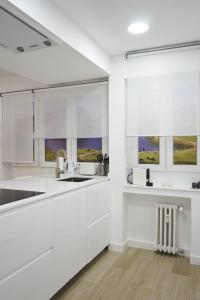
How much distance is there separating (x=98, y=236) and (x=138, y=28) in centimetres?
229

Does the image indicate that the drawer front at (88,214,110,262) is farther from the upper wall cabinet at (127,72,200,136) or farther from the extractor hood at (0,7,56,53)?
the extractor hood at (0,7,56,53)

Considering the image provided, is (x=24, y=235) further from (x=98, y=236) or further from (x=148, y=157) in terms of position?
(x=148, y=157)

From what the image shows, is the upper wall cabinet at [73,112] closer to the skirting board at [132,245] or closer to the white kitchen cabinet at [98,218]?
the white kitchen cabinet at [98,218]

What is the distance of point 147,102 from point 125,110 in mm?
293

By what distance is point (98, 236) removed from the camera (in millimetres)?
2912

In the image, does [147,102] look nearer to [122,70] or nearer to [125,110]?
[125,110]

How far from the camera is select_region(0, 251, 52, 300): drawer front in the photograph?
1.67 metres

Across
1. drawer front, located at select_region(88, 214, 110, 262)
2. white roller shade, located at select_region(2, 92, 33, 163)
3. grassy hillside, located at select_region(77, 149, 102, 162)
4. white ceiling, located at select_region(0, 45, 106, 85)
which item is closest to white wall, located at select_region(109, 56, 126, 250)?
drawer front, located at select_region(88, 214, 110, 262)

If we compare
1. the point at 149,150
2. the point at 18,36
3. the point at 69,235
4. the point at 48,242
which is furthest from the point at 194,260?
the point at 18,36

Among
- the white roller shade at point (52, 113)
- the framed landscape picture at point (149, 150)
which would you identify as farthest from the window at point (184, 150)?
the white roller shade at point (52, 113)

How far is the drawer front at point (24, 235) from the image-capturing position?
1.64m

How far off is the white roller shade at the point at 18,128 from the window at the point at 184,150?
2.20 m

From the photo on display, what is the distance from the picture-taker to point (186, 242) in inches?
119

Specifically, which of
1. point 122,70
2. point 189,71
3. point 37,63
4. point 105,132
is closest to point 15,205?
point 37,63
